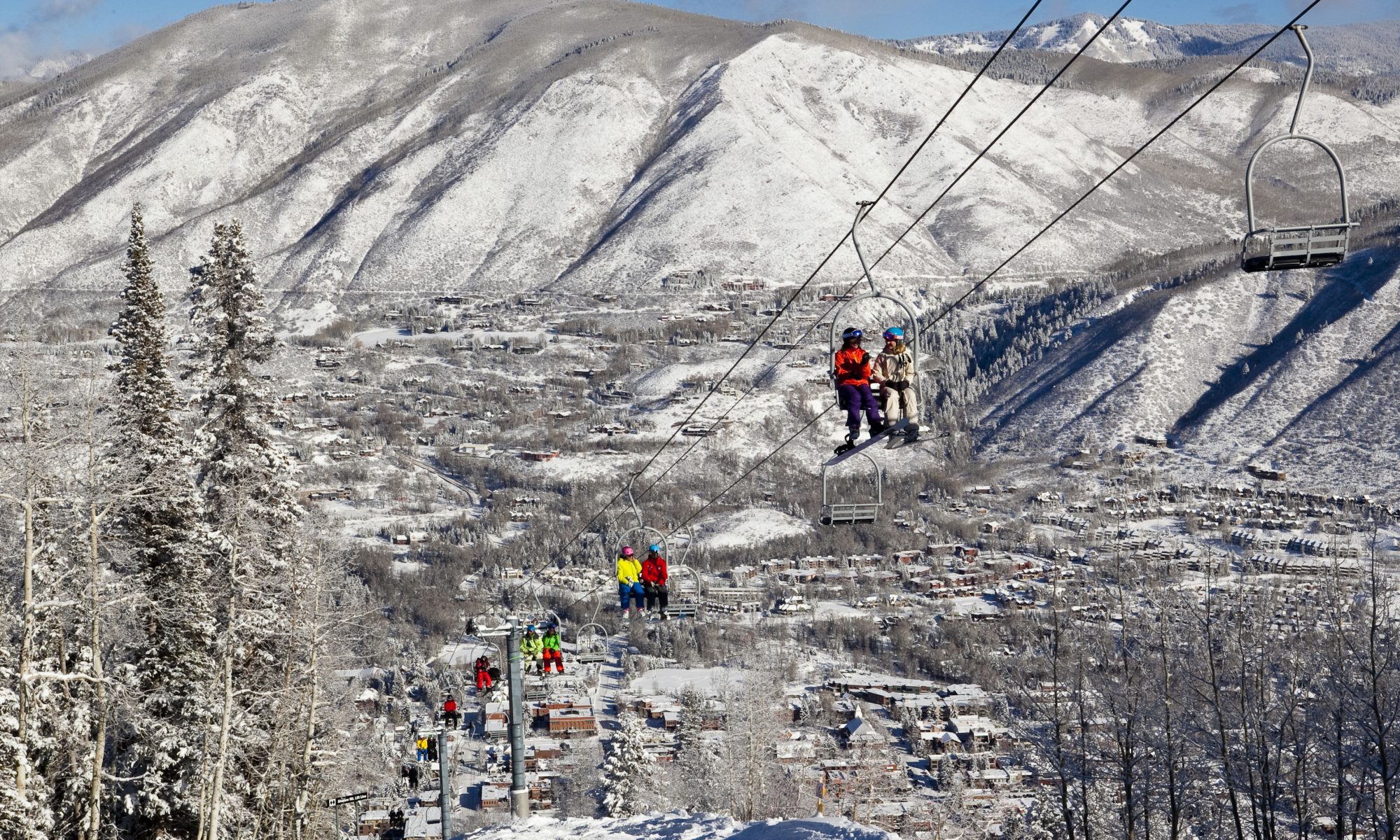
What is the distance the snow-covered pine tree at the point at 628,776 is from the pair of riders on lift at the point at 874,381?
36.9 meters

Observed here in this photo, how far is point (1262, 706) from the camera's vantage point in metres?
29.3

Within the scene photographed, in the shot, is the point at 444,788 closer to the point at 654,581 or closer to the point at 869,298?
the point at 654,581

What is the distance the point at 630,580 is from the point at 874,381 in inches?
332

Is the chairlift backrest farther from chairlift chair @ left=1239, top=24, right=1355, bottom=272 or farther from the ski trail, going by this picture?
the ski trail

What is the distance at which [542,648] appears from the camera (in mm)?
31141

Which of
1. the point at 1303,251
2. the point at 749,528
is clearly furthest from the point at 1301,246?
the point at 749,528

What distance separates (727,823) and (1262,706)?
46.4 feet

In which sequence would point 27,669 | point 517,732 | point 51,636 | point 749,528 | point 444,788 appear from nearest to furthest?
point 27,669
point 51,636
point 517,732
point 444,788
point 749,528

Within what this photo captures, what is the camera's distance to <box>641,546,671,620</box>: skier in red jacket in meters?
24.2

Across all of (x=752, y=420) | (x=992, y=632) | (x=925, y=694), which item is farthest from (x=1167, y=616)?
(x=752, y=420)

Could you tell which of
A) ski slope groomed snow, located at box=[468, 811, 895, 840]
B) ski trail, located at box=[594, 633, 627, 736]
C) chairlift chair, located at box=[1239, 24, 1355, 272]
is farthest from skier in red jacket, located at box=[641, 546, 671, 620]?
ski trail, located at box=[594, 633, 627, 736]

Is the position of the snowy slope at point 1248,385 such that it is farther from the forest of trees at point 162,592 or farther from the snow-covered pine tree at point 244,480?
the snow-covered pine tree at point 244,480

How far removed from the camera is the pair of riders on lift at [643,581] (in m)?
24.3

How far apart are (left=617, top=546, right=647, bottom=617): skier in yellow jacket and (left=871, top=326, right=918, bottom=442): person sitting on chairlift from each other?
313 inches
